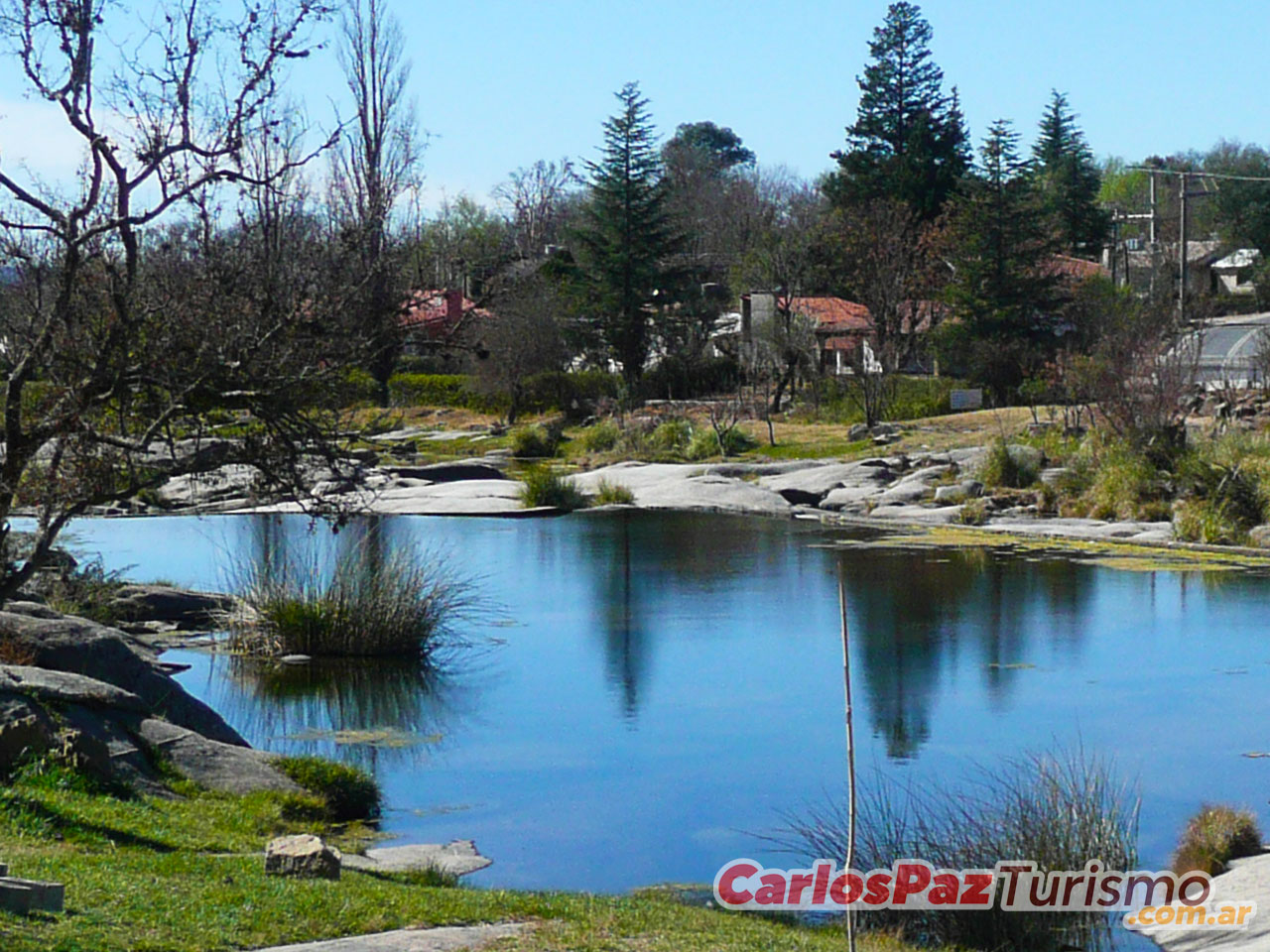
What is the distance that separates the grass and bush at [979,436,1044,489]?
21.9 metres

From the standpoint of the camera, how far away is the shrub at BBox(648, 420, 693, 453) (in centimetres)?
4019

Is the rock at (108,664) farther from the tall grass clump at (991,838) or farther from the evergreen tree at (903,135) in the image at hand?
the evergreen tree at (903,135)

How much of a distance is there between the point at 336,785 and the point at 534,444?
3294cm

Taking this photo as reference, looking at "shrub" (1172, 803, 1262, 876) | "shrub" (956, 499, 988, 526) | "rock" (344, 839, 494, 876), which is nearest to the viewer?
"rock" (344, 839, 494, 876)

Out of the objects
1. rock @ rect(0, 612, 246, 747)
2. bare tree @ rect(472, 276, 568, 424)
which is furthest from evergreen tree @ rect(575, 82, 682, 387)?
rock @ rect(0, 612, 246, 747)

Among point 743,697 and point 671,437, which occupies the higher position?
point 671,437

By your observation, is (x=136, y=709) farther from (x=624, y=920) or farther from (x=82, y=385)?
(x=624, y=920)

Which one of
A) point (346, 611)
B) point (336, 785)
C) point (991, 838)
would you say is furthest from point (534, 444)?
point (991, 838)

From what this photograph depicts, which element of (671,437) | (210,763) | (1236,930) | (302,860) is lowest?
(1236,930)

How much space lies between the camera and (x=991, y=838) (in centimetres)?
873

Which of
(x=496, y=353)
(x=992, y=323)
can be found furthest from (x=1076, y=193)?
(x=496, y=353)

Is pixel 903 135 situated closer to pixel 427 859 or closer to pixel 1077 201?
pixel 1077 201

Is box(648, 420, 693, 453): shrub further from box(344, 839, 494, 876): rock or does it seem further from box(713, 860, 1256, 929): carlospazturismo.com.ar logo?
box(713, 860, 1256, 929): carlospazturismo.com.ar logo

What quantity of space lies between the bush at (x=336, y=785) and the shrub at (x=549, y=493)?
20567mm
